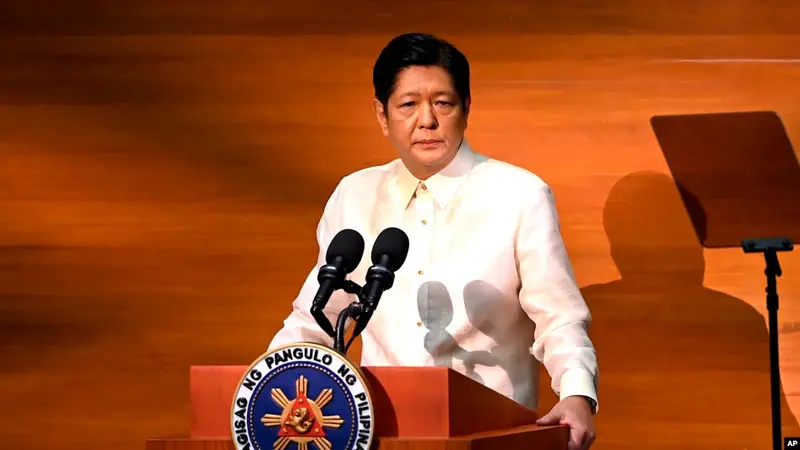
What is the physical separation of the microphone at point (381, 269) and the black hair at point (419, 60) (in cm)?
80

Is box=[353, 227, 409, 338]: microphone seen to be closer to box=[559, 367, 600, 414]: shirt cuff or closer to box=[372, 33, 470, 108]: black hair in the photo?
box=[559, 367, 600, 414]: shirt cuff

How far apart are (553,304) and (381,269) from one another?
2.46 ft

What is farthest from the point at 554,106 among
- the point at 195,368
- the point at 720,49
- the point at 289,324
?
the point at 195,368

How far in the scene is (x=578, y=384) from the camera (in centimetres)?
238

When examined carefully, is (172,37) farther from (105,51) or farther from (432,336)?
(432,336)

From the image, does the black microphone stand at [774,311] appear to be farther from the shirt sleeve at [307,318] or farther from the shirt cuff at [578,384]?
the shirt sleeve at [307,318]

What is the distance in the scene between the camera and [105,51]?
384 centimetres

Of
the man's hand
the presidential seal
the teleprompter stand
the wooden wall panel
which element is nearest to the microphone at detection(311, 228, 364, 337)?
the presidential seal

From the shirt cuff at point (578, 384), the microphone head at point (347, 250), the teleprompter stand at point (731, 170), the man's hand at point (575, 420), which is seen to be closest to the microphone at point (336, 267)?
the microphone head at point (347, 250)

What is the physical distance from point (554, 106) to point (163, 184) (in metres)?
1.26

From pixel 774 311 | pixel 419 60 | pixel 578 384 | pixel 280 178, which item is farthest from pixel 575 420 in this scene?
pixel 280 178

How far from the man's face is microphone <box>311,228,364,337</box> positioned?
29.4 inches

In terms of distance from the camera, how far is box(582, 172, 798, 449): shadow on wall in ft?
11.9

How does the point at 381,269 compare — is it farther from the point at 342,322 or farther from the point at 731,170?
the point at 731,170
